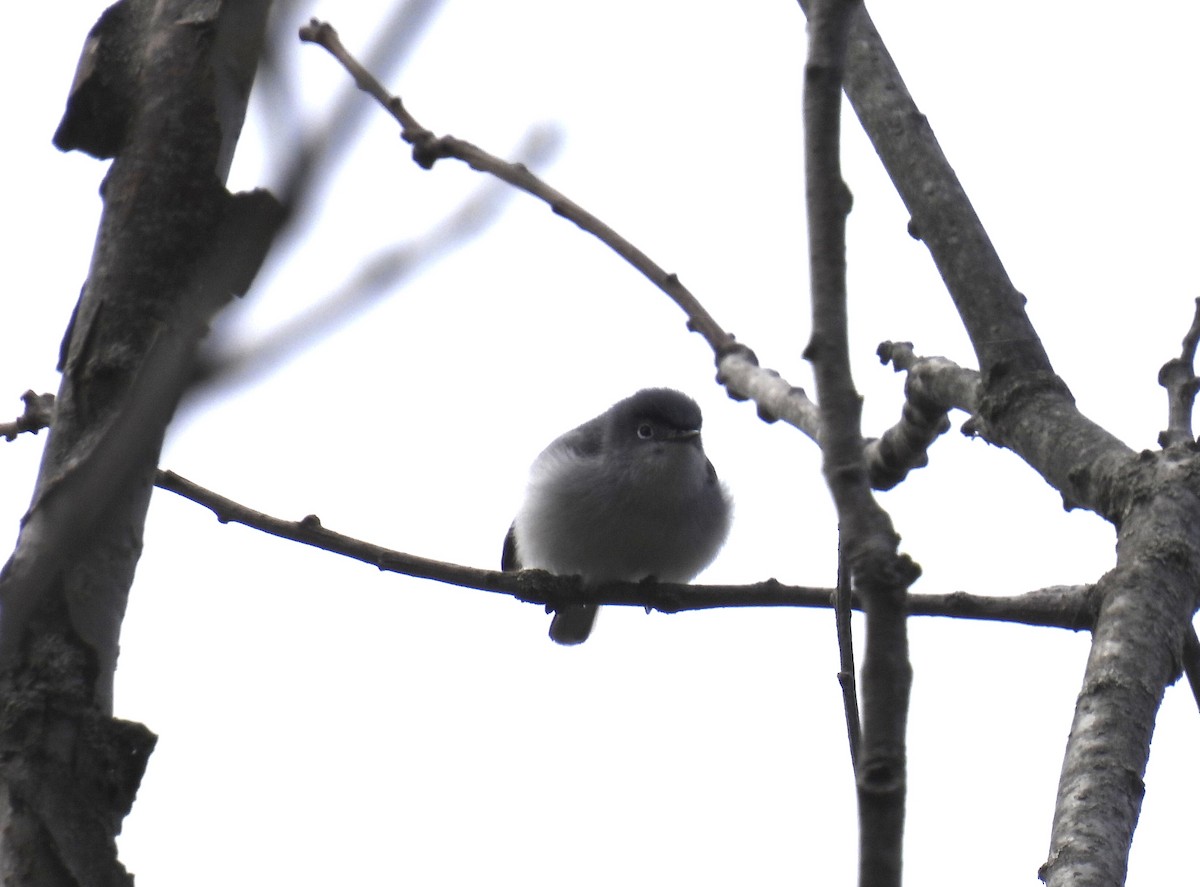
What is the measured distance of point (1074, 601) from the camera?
10.4 ft

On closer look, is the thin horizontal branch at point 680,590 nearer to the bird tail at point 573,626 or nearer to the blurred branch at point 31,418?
the blurred branch at point 31,418

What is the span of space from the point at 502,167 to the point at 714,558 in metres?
→ 4.29

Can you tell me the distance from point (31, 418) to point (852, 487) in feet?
8.75

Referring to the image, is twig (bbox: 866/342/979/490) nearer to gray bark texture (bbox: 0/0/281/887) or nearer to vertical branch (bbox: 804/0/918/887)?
vertical branch (bbox: 804/0/918/887)

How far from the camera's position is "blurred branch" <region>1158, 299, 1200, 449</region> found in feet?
10.2

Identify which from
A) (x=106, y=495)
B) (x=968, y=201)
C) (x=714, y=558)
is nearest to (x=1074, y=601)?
(x=968, y=201)

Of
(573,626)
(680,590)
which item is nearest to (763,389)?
(680,590)

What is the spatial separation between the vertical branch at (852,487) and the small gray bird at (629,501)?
4472mm

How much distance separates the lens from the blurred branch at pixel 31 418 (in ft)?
11.8

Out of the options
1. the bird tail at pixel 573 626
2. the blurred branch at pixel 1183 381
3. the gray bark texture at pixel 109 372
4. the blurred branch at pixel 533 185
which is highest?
the bird tail at pixel 573 626

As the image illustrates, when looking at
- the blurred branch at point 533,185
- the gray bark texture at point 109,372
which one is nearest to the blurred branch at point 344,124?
the gray bark texture at point 109,372

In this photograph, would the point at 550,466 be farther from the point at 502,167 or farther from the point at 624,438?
the point at 502,167

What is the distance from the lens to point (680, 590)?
439 centimetres

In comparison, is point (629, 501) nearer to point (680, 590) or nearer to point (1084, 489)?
point (680, 590)
